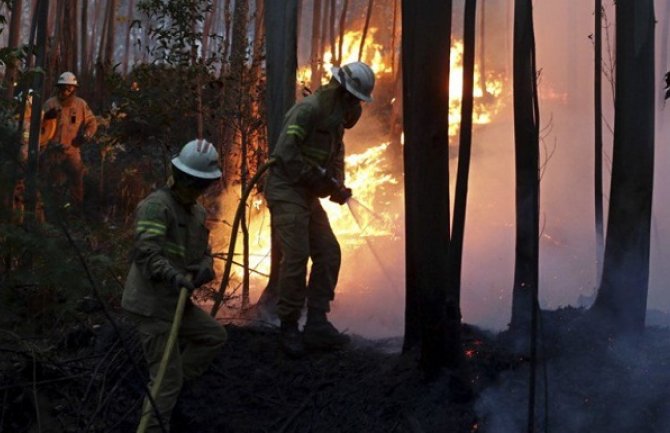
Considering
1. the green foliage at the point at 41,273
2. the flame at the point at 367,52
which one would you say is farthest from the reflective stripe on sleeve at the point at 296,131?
the flame at the point at 367,52

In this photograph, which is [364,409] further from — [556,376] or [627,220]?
[627,220]

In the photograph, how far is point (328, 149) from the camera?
6.39 metres

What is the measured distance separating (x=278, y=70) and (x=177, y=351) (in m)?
3.67

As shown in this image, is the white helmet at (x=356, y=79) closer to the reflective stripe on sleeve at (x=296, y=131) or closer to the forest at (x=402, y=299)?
the forest at (x=402, y=299)

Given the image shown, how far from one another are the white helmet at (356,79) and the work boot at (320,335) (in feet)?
5.31

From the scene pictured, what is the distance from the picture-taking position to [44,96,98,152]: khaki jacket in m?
11.7

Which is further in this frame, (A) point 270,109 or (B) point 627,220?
(A) point 270,109

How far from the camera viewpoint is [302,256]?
6230mm

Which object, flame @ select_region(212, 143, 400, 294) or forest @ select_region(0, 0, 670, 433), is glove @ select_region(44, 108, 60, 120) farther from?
flame @ select_region(212, 143, 400, 294)

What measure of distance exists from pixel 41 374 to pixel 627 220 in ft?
12.5

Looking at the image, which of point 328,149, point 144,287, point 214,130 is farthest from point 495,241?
point 144,287

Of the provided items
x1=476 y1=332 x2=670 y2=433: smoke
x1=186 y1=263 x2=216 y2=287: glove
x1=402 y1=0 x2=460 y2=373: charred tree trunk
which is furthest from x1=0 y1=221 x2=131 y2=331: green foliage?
x1=476 y1=332 x2=670 y2=433: smoke

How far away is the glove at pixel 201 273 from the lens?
5027 millimetres

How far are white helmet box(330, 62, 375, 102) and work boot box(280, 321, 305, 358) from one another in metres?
1.73
